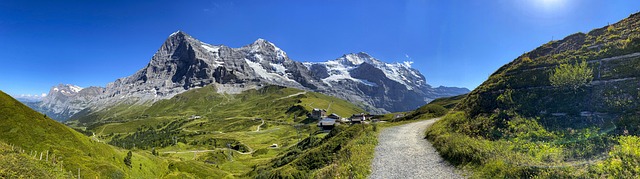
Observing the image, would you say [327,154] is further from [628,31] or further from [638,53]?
[628,31]

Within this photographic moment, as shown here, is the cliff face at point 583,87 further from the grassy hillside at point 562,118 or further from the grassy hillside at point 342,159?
the grassy hillside at point 342,159

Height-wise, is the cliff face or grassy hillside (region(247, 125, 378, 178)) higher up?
the cliff face

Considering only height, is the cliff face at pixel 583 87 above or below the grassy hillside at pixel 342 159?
above

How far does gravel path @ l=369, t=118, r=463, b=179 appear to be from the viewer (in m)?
29.0

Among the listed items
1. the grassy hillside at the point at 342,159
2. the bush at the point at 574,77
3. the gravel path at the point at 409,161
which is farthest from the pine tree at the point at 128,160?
the bush at the point at 574,77

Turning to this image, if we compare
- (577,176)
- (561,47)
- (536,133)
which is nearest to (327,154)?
(536,133)

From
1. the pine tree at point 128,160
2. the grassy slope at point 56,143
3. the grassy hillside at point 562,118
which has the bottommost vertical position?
the pine tree at point 128,160

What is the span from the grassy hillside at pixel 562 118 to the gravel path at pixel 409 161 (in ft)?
5.21

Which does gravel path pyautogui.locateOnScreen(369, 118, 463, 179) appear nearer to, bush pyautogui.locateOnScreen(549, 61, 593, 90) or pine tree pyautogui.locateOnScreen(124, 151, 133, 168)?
bush pyautogui.locateOnScreen(549, 61, 593, 90)

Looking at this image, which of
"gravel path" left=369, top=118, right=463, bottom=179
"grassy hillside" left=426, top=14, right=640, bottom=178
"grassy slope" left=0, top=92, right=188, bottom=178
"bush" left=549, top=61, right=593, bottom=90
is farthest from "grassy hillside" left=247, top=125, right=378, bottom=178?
"grassy slope" left=0, top=92, right=188, bottom=178

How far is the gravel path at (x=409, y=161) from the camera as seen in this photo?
29000 mm

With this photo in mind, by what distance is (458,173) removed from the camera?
27469 mm

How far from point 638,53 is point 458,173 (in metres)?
33.5

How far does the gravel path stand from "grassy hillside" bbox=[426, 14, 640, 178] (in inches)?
62.5
